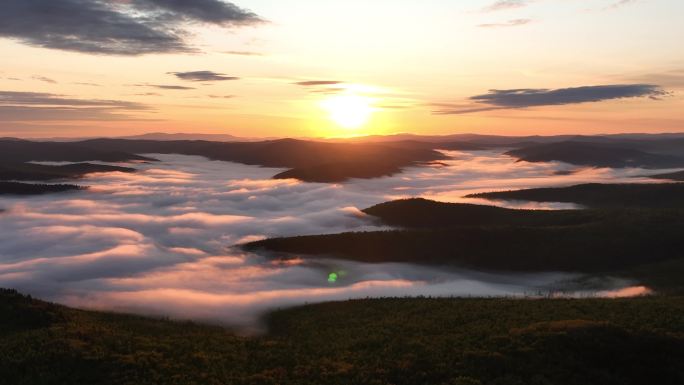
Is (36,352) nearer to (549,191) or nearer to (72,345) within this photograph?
(72,345)

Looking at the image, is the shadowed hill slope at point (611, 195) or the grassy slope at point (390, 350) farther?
the shadowed hill slope at point (611, 195)

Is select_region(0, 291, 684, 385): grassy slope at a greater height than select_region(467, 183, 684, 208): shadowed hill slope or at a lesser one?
lesser

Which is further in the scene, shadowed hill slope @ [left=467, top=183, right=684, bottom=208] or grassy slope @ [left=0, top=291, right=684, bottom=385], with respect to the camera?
shadowed hill slope @ [left=467, top=183, right=684, bottom=208]

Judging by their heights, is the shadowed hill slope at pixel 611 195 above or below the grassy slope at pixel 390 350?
above

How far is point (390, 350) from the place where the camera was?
41500 millimetres

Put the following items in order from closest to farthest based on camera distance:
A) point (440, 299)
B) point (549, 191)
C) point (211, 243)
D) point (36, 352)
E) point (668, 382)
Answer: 1. point (668, 382)
2. point (36, 352)
3. point (440, 299)
4. point (211, 243)
5. point (549, 191)

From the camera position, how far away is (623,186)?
178125 millimetres

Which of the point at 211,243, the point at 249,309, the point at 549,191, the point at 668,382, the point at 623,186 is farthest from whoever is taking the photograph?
the point at 549,191

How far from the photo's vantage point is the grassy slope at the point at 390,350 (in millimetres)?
35031

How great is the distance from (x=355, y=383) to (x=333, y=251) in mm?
76831

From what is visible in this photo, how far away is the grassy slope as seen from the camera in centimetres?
3503

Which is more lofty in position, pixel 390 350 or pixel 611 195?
pixel 611 195

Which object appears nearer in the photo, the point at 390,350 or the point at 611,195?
the point at 390,350

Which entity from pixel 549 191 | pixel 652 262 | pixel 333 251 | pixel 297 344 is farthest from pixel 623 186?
pixel 297 344
